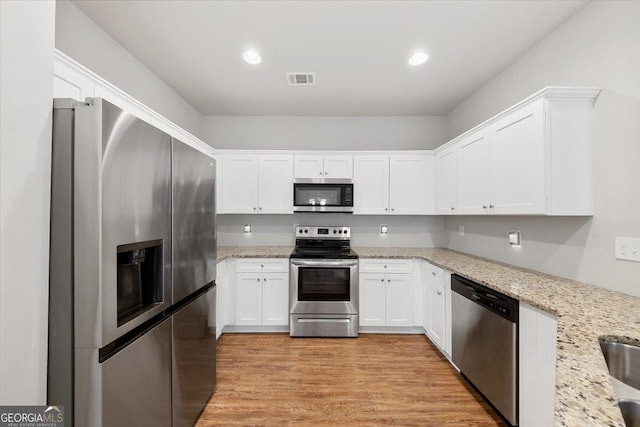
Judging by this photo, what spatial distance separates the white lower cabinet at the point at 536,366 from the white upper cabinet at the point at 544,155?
0.77 metres

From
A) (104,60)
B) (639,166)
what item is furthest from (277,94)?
(639,166)

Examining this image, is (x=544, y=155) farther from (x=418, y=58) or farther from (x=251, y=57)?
(x=251, y=57)

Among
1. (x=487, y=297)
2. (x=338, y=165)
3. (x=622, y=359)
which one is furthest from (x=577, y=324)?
(x=338, y=165)

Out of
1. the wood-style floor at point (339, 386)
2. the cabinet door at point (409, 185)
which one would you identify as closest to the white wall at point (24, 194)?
the wood-style floor at point (339, 386)

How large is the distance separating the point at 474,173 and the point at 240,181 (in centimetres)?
274

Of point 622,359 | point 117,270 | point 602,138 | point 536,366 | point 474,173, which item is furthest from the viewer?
point 474,173

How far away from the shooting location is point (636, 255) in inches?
62.7

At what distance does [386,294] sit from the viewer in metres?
3.35

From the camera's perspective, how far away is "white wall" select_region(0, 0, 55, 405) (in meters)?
0.83

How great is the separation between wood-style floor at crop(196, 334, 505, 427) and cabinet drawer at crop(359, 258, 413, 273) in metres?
0.79

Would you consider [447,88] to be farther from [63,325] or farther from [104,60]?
[63,325]

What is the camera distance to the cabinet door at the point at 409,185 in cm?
370

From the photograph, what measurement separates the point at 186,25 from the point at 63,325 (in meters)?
2.11

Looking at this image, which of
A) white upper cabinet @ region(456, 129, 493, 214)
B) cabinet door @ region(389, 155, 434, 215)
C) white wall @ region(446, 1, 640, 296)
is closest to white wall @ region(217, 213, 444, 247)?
cabinet door @ region(389, 155, 434, 215)
